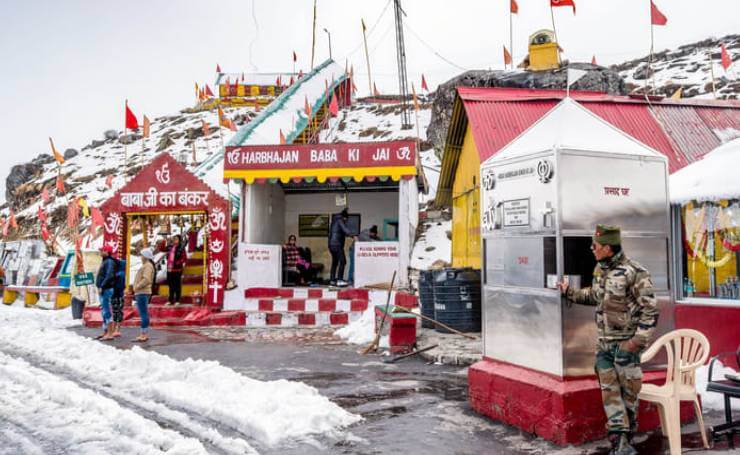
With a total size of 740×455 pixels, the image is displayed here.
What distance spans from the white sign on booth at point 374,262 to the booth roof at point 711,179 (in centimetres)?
753

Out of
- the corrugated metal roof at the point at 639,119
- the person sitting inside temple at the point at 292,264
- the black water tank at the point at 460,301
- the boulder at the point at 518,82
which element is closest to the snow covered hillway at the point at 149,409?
the black water tank at the point at 460,301

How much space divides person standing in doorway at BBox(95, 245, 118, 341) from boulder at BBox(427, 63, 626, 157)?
72.2 ft

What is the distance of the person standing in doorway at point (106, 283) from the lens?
39.0ft

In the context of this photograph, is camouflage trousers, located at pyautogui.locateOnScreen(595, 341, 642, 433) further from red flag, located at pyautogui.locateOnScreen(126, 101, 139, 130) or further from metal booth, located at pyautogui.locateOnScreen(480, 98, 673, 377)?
red flag, located at pyautogui.locateOnScreen(126, 101, 139, 130)

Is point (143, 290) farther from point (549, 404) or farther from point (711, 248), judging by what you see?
point (711, 248)

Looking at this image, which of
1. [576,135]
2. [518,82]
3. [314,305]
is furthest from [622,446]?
[518,82]

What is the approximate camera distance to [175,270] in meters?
15.7

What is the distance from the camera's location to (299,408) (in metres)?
5.84

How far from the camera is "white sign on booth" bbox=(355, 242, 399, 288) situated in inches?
603

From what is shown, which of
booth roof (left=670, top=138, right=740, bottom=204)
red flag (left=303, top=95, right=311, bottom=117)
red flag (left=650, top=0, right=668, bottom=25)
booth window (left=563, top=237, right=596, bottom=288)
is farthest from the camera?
red flag (left=303, top=95, right=311, bottom=117)

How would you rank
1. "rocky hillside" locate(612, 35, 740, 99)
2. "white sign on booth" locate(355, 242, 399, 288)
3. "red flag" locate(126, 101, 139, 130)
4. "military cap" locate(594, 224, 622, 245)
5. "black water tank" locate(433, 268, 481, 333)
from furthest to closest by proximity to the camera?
Result: "rocky hillside" locate(612, 35, 740, 99)
"red flag" locate(126, 101, 139, 130)
"white sign on booth" locate(355, 242, 399, 288)
"black water tank" locate(433, 268, 481, 333)
"military cap" locate(594, 224, 622, 245)

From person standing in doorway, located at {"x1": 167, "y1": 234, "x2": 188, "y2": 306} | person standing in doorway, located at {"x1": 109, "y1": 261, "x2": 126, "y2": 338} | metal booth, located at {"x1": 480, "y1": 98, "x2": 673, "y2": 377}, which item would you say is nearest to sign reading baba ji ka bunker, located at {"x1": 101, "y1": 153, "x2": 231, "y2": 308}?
person standing in doorway, located at {"x1": 167, "y1": 234, "x2": 188, "y2": 306}

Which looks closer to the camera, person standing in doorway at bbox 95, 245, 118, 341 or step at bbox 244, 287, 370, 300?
person standing in doorway at bbox 95, 245, 118, 341

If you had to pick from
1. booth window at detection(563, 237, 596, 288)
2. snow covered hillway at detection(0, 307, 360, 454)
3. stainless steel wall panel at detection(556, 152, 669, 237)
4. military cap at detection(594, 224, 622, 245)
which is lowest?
snow covered hillway at detection(0, 307, 360, 454)
